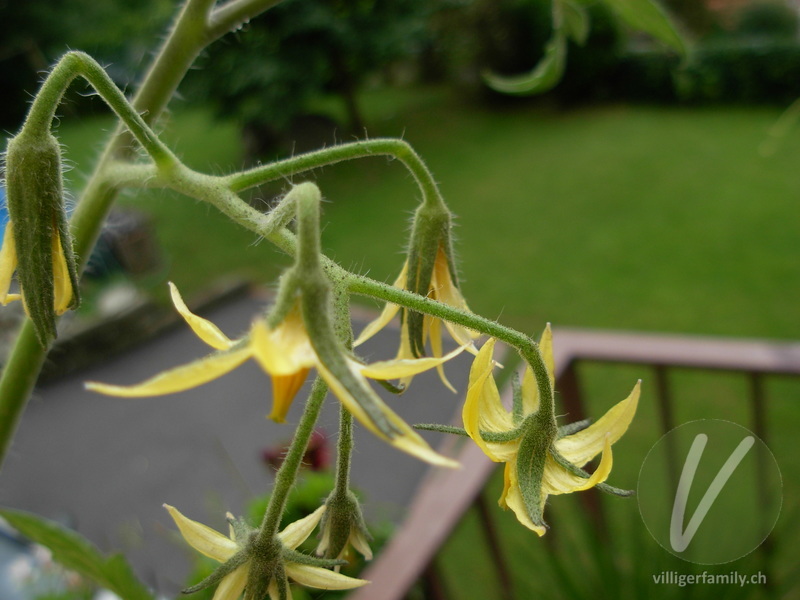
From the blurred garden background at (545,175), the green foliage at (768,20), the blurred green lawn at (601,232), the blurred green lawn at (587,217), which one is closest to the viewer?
the blurred garden background at (545,175)

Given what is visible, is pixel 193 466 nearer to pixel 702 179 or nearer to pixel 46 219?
pixel 46 219

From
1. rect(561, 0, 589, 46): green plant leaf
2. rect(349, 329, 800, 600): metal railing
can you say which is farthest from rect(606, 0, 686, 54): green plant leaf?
rect(349, 329, 800, 600): metal railing

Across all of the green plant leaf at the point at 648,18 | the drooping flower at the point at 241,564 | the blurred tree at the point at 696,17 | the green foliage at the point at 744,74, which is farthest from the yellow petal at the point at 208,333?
the blurred tree at the point at 696,17

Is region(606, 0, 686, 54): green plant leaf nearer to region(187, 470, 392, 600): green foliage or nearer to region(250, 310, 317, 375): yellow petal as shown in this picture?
region(250, 310, 317, 375): yellow petal

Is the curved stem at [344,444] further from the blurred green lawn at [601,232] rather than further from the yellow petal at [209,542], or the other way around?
the blurred green lawn at [601,232]

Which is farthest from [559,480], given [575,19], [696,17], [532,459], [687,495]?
[696,17]

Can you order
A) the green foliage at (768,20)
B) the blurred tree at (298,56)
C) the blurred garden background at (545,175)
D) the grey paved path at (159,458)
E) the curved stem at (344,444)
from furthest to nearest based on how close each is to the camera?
the green foliage at (768,20), the blurred tree at (298,56), the grey paved path at (159,458), the blurred garden background at (545,175), the curved stem at (344,444)
